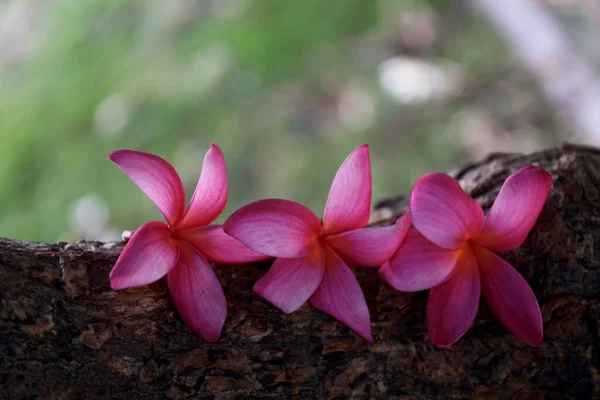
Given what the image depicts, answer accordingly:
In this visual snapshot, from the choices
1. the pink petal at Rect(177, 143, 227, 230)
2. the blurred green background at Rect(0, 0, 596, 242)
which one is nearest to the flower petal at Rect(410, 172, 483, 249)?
the pink petal at Rect(177, 143, 227, 230)

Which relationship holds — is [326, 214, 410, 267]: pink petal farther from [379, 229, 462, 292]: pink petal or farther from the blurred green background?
the blurred green background

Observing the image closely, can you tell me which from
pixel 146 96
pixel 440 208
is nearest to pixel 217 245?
pixel 440 208

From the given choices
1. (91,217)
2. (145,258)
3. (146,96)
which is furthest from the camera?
(146,96)

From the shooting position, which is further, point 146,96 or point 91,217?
point 146,96

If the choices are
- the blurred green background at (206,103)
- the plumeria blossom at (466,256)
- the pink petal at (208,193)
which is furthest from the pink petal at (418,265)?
the blurred green background at (206,103)

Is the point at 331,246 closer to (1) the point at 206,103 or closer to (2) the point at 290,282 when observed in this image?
(2) the point at 290,282

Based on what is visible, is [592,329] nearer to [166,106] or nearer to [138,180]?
[138,180]

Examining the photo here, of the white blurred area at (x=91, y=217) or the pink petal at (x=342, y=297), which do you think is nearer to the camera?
the pink petal at (x=342, y=297)

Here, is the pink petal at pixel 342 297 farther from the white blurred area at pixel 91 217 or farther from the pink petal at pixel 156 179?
the white blurred area at pixel 91 217
